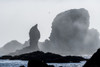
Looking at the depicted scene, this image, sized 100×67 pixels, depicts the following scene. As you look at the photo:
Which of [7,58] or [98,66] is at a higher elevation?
[98,66]

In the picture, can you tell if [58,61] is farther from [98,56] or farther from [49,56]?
[98,56]

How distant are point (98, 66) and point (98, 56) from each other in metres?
1.46

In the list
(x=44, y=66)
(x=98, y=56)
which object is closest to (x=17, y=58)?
(x=44, y=66)

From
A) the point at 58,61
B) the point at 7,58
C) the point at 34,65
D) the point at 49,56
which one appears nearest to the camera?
the point at 34,65

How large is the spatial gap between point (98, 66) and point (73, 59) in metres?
122

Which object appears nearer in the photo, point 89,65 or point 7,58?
point 89,65

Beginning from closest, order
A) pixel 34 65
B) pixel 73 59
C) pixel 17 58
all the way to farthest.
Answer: pixel 34 65
pixel 73 59
pixel 17 58

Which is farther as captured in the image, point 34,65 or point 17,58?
point 17,58

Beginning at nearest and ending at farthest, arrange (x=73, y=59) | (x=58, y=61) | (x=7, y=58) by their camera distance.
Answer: (x=58, y=61)
(x=73, y=59)
(x=7, y=58)

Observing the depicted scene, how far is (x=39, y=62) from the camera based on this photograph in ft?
153

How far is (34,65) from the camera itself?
4584 centimetres

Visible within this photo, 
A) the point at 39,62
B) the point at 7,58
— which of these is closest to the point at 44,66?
the point at 39,62

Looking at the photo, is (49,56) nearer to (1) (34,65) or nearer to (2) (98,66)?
(1) (34,65)

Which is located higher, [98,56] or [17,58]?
[98,56]
